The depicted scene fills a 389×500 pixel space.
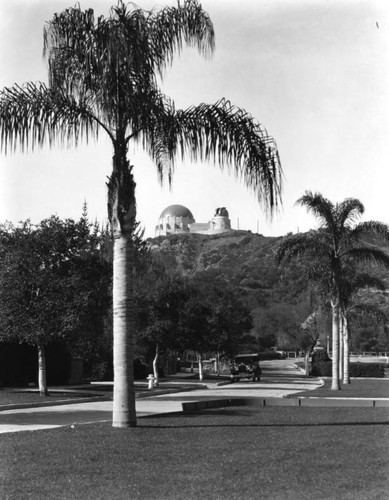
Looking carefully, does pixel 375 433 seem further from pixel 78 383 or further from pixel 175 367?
pixel 175 367

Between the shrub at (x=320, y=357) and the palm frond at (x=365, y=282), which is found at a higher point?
the palm frond at (x=365, y=282)

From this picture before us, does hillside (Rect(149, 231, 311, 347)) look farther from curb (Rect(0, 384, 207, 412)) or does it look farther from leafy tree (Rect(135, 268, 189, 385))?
curb (Rect(0, 384, 207, 412))

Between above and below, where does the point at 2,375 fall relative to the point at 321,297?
below

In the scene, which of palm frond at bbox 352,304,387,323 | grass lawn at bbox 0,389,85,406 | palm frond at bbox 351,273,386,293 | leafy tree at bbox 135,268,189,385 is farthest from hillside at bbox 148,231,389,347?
grass lawn at bbox 0,389,85,406

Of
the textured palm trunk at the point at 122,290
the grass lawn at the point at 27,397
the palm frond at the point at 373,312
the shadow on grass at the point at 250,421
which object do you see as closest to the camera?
the textured palm trunk at the point at 122,290

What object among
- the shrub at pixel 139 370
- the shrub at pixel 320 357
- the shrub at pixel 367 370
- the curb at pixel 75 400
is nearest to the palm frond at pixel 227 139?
the curb at pixel 75 400

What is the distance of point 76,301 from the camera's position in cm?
2406

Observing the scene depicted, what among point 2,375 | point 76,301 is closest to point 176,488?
point 76,301

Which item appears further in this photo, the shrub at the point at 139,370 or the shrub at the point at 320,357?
the shrub at the point at 320,357

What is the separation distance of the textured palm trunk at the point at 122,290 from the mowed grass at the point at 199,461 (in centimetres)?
55

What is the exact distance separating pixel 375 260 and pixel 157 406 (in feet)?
45.4

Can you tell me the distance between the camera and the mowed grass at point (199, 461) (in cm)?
777

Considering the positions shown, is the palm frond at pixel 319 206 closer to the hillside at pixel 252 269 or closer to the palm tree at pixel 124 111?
the palm tree at pixel 124 111

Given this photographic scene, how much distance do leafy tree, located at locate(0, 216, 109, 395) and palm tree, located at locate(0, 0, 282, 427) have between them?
1080 centimetres
